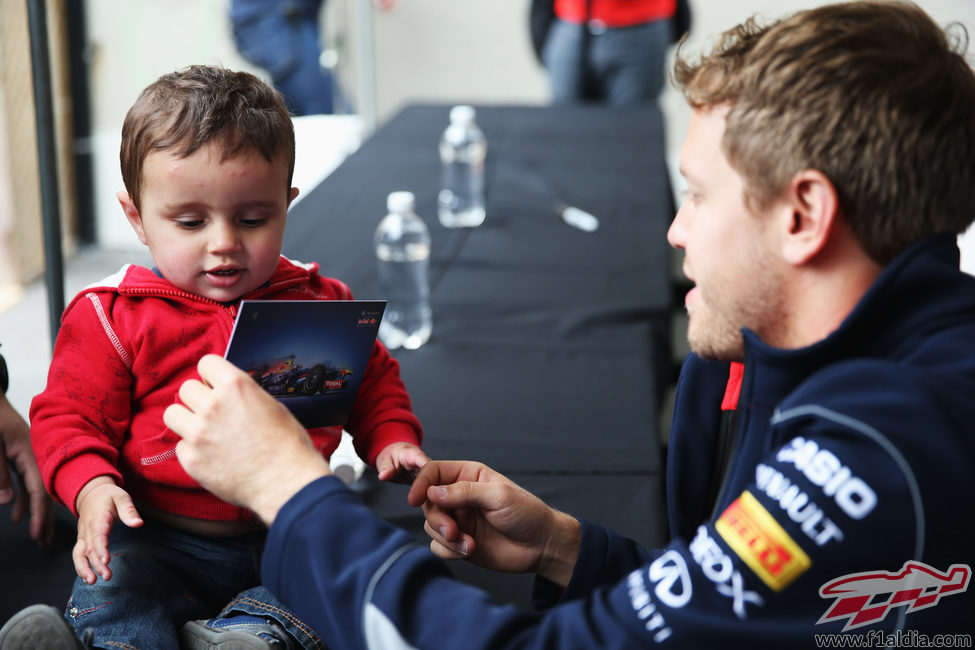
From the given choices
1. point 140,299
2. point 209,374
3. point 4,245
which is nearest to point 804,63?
point 209,374

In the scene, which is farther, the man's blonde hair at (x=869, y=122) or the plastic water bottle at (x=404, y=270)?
the plastic water bottle at (x=404, y=270)

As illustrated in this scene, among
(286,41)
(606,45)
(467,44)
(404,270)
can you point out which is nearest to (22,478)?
(404,270)

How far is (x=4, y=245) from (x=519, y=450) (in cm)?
298

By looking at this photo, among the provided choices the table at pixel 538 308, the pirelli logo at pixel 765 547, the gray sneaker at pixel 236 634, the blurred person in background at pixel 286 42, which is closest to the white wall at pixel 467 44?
the blurred person in background at pixel 286 42

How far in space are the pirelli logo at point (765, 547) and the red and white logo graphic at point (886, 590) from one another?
0.03 m

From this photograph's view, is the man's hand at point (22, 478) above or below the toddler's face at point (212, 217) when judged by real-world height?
below

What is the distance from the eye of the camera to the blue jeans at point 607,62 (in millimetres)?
3943

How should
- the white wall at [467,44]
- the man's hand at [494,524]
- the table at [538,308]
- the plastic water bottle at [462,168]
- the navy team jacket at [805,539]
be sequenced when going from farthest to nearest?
1. the white wall at [467,44]
2. the plastic water bottle at [462,168]
3. the table at [538,308]
4. the man's hand at [494,524]
5. the navy team jacket at [805,539]

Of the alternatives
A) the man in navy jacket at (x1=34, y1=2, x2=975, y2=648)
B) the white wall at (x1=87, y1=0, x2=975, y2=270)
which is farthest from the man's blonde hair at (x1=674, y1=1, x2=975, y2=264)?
the white wall at (x1=87, y1=0, x2=975, y2=270)

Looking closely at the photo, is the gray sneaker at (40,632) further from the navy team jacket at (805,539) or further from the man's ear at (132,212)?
the man's ear at (132,212)

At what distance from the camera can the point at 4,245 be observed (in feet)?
12.3

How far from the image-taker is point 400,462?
120cm

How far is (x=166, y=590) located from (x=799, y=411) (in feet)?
2.45

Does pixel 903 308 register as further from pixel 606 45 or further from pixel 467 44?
pixel 467 44
